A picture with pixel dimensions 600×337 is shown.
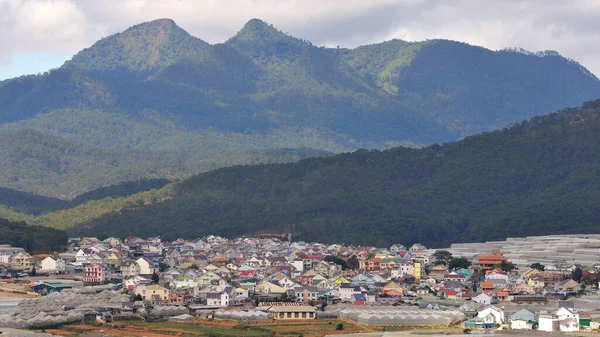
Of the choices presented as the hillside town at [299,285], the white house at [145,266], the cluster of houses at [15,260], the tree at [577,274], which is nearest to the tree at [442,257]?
the hillside town at [299,285]

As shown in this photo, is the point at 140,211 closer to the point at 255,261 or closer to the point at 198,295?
the point at 255,261

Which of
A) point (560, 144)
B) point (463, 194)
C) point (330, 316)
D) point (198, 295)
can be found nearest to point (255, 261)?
point (198, 295)

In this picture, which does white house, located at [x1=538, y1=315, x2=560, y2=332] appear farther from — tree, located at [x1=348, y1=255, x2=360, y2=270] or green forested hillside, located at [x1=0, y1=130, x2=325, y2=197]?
green forested hillside, located at [x1=0, y1=130, x2=325, y2=197]

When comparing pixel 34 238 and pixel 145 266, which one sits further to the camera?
pixel 34 238

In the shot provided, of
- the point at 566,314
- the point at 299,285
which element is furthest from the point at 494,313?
the point at 299,285

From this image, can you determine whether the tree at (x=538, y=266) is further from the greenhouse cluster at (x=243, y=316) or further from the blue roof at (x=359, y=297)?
the greenhouse cluster at (x=243, y=316)

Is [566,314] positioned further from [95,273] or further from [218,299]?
[95,273]
